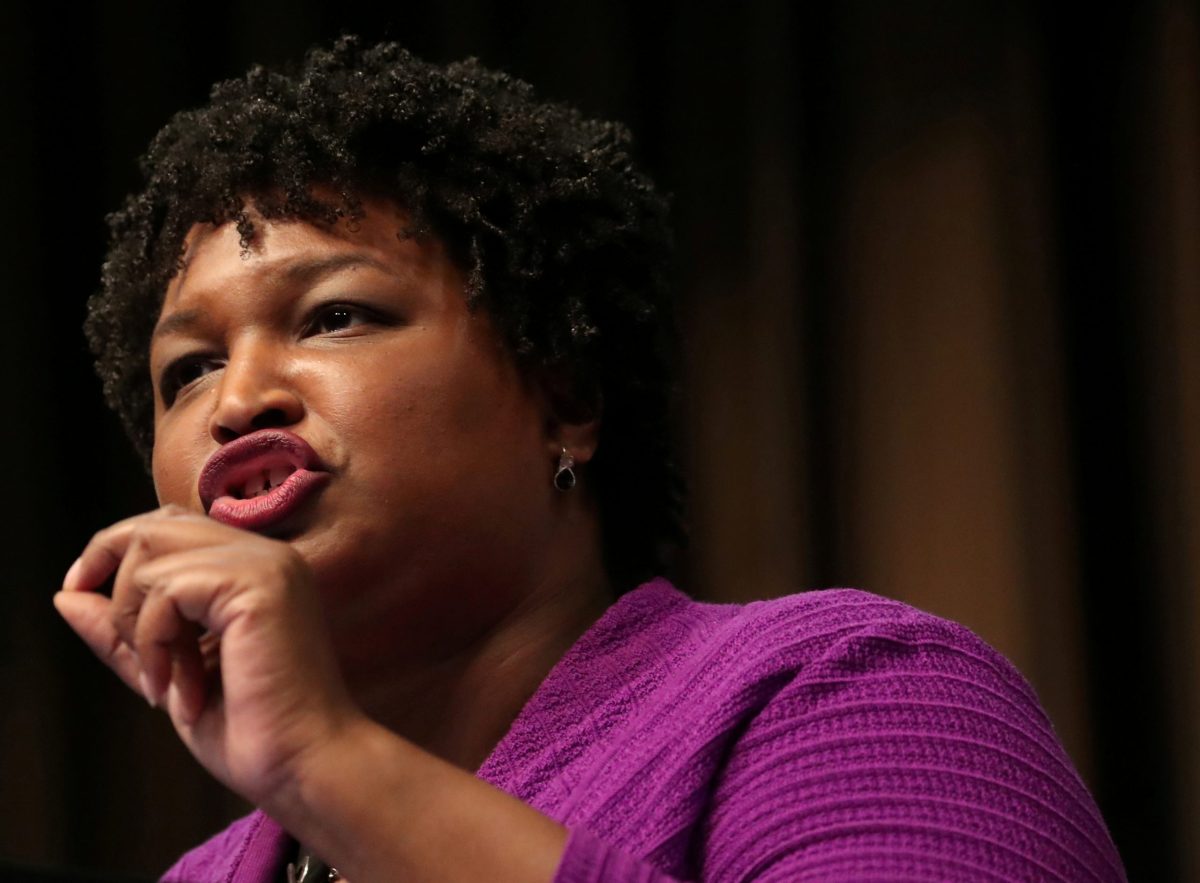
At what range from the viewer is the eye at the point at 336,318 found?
1.14 metres

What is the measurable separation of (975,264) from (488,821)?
48.4 inches

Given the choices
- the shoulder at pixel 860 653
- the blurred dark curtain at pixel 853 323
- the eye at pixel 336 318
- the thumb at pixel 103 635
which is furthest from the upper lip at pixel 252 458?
the blurred dark curtain at pixel 853 323

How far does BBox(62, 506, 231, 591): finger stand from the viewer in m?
0.86

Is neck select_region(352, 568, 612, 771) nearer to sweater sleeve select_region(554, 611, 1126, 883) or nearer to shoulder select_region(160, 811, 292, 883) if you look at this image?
shoulder select_region(160, 811, 292, 883)

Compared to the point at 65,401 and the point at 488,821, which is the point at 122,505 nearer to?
the point at 65,401

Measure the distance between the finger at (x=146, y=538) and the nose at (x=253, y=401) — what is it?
181mm

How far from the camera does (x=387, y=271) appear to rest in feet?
3.81

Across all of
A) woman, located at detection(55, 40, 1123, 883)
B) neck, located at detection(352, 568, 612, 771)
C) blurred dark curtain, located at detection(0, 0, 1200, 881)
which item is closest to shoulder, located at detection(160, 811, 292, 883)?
A: woman, located at detection(55, 40, 1123, 883)

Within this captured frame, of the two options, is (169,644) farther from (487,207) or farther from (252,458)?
(487,207)

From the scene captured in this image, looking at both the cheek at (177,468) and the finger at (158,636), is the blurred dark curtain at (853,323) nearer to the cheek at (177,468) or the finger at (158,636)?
the cheek at (177,468)

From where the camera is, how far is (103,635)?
0.87 m

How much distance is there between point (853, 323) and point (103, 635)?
1.25 m

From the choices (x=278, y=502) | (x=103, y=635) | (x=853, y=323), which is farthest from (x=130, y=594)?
(x=853, y=323)

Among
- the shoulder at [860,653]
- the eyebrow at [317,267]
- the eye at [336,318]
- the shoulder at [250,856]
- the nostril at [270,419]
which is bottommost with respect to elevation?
the shoulder at [250,856]
